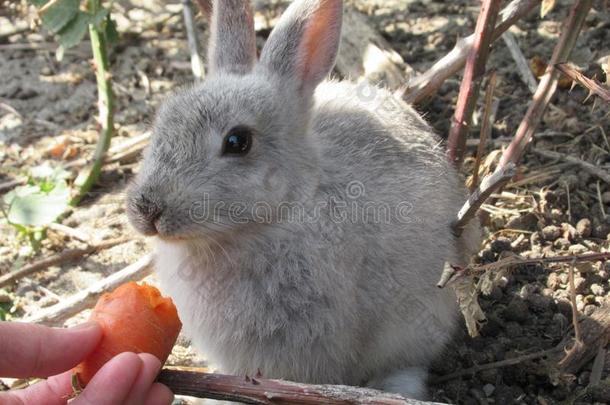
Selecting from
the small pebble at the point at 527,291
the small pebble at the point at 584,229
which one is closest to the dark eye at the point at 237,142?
the small pebble at the point at 527,291

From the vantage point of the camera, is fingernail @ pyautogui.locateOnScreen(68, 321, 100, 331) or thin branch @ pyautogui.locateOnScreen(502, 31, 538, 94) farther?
thin branch @ pyautogui.locateOnScreen(502, 31, 538, 94)

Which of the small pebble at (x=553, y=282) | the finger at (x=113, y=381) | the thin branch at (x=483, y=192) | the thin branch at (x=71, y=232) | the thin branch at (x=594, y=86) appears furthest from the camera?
the thin branch at (x=71, y=232)

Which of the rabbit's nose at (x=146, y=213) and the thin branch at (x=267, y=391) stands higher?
the rabbit's nose at (x=146, y=213)

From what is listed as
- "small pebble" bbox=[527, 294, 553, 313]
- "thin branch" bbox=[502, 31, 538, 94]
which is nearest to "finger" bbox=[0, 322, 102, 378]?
"small pebble" bbox=[527, 294, 553, 313]

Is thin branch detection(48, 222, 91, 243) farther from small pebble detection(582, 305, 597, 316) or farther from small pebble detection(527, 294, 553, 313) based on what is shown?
small pebble detection(582, 305, 597, 316)

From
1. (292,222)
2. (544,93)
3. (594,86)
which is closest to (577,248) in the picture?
(544,93)

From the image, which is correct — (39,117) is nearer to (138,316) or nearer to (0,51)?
(0,51)

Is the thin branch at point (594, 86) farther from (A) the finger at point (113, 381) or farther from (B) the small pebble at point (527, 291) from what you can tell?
(A) the finger at point (113, 381)
